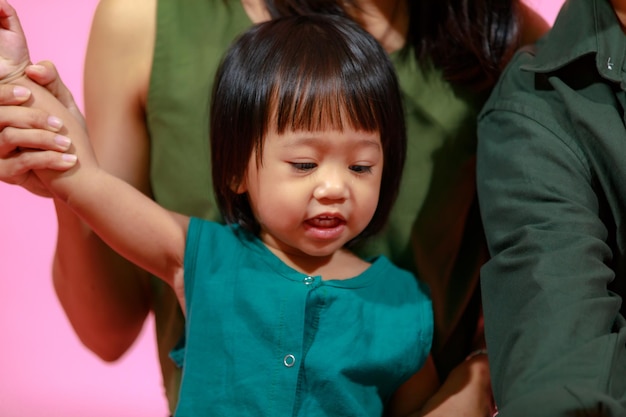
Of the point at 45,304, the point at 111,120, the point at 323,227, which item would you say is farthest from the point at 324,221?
the point at 45,304

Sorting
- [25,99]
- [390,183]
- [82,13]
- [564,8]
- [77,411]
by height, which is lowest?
[77,411]

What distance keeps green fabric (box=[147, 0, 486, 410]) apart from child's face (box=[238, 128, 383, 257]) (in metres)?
0.20

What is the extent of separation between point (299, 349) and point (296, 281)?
0.08m

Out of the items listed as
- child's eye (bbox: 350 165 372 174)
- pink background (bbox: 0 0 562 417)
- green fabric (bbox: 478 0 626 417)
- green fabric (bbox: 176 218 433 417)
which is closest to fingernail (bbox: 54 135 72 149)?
green fabric (bbox: 176 218 433 417)

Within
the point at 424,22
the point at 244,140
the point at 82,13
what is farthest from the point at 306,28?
the point at 82,13

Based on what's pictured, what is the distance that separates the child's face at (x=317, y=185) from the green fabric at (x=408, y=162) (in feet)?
0.67

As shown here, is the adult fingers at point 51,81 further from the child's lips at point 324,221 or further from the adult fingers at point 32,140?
the child's lips at point 324,221

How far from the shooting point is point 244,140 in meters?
1.24

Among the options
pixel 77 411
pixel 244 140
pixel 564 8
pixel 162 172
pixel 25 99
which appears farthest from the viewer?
pixel 77 411

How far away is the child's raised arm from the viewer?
1.14 meters

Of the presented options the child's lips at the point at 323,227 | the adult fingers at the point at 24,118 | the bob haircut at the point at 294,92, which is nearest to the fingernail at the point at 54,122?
the adult fingers at the point at 24,118

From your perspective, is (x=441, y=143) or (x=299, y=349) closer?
(x=299, y=349)

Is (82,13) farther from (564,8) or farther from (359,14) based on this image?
(564,8)

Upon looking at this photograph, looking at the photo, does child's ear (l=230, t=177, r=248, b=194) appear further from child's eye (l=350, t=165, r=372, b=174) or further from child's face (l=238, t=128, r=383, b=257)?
A: child's eye (l=350, t=165, r=372, b=174)
